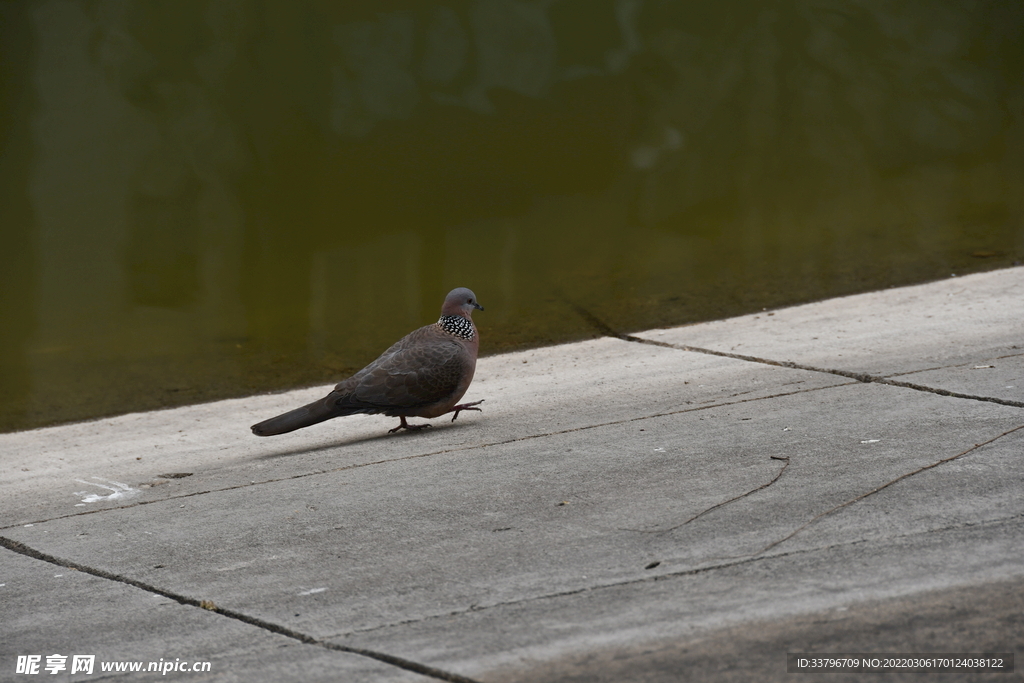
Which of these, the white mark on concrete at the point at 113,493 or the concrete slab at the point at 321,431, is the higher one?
the concrete slab at the point at 321,431

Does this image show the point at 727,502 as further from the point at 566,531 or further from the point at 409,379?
the point at 409,379

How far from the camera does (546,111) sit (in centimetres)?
1356

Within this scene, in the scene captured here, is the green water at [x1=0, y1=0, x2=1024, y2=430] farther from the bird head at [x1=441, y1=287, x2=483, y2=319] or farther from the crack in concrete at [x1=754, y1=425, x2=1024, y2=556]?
the crack in concrete at [x1=754, y1=425, x2=1024, y2=556]

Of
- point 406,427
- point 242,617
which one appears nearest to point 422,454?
point 406,427

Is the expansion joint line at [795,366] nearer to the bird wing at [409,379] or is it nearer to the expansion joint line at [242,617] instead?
the bird wing at [409,379]

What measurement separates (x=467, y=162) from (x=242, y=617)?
970 cm

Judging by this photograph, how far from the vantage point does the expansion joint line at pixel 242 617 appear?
318 centimetres

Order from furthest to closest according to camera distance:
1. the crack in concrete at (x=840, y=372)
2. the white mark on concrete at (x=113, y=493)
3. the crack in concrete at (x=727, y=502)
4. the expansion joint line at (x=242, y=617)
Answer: the crack in concrete at (x=840, y=372) < the white mark on concrete at (x=113, y=493) < the crack in concrete at (x=727, y=502) < the expansion joint line at (x=242, y=617)

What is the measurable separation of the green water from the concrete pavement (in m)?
3.06

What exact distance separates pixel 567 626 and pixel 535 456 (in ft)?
5.60

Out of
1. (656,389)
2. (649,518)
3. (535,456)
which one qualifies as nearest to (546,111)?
(656,389)

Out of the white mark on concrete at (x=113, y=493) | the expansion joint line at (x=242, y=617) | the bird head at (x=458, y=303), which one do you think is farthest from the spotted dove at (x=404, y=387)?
the expansion joint line at (x=242, y=617)

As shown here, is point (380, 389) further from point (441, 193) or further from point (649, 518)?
point (441, 193)

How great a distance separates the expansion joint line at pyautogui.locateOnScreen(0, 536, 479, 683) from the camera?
3184mm
